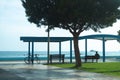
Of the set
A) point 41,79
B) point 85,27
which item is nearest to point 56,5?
point 85,27

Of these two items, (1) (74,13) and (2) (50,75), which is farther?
(1) (74,13)

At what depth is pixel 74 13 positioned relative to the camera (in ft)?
95.5

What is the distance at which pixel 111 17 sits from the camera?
3119 cm

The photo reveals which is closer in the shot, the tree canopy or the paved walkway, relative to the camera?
the paved walkway

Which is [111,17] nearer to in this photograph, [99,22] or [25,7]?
[99,22]

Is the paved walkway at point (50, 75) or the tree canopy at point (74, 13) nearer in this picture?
the paved walkway at point (50, 75)

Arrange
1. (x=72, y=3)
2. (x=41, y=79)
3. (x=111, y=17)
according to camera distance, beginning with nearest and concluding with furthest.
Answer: (x=41, y=79)
(x=72, y=3)
(x=111, y=17)

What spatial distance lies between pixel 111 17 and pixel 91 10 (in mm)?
2444

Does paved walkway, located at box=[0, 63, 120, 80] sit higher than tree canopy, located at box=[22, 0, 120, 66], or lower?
lower

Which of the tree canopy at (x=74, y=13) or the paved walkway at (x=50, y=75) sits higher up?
the tree canopy at (x=74, y=13)

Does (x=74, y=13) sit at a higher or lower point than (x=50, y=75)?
higher

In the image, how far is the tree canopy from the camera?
29.1m

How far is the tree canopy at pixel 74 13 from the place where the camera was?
1145 inches

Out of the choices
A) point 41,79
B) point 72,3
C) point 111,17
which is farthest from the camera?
point 111,17
